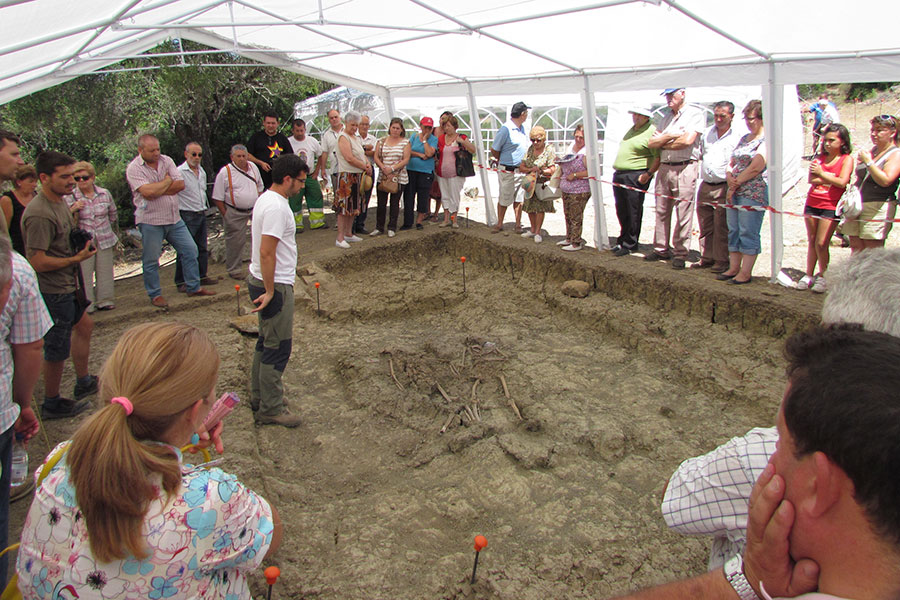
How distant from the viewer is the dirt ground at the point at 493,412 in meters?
3.11

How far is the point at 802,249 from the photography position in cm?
827

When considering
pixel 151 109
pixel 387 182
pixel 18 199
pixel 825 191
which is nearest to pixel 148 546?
pixel 18 199

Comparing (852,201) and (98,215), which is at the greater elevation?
(98,215)

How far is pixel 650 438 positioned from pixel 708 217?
3286mm

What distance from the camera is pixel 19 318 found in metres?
2.34

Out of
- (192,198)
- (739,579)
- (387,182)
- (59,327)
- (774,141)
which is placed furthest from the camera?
(387,182)

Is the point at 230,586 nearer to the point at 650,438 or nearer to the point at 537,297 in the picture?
the point at 650,438

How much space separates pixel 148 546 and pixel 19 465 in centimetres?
Answer: 283

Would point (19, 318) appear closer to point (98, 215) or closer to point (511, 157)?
point (98, 215)

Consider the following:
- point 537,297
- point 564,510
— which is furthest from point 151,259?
point 564,510

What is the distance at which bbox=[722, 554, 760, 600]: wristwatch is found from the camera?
3.64ft

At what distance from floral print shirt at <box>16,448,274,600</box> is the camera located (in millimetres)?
3586

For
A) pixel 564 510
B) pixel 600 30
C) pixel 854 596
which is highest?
pixel 600 30

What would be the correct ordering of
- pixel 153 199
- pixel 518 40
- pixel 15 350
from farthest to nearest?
pixel 518 40 < pixel 153 199 < pixel 15 350
